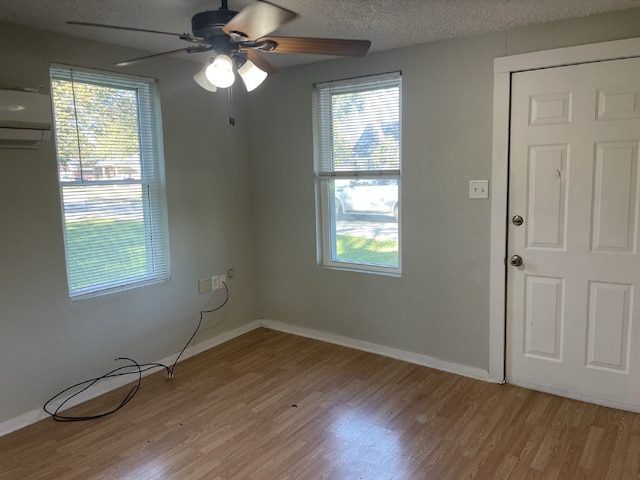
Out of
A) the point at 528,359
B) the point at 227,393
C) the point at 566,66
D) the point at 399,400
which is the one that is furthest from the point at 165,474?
the point at 566,66

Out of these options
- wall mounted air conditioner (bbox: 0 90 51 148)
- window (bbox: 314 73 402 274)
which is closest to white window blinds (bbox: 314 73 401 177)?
window (bbox: 314 73 402 274)

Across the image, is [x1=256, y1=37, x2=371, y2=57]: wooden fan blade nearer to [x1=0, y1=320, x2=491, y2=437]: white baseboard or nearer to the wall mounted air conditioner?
the wall mounted air conditioner

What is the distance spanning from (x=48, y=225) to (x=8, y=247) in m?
0.24

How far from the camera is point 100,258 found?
10.3 ft

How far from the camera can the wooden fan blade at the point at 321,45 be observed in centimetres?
208

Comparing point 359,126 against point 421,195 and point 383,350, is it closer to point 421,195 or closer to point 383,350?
point 421,195

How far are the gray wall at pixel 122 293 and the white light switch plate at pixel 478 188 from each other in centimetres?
191

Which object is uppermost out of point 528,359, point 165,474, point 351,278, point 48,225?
A: point 48,225

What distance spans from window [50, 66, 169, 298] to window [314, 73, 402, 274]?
124cm

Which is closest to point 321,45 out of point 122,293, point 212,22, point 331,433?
point 212,22

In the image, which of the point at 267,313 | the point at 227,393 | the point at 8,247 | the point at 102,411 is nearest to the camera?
the point at 8,247

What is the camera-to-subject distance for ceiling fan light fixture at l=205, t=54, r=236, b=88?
2023 millimetres

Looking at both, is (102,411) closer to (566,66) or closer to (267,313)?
(267,313)

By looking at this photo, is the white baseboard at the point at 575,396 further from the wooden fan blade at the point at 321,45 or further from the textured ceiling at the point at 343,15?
the wooden fan blade at the point at 321,45
